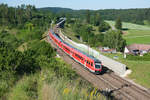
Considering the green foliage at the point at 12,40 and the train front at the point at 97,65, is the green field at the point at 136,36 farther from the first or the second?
the train front at the point at 97,65

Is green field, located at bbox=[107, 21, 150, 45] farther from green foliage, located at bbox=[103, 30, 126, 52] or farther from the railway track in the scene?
the railway track

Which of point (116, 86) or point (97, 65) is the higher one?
point (97, 65)

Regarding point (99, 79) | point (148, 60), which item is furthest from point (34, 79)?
point (148, 60)

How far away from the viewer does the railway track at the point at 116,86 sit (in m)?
23.3

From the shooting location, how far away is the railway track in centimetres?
2331

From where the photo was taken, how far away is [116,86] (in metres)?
26.7

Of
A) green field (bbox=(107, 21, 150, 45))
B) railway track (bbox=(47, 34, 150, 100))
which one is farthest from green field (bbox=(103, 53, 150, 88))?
green field (bbox=(107, 21, 150, 45))

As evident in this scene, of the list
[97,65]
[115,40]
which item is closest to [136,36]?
[115,40]

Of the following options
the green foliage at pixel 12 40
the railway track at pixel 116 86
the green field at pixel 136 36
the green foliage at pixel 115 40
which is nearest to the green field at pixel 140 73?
the railway track at pixel 116 86

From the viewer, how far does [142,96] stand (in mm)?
23234

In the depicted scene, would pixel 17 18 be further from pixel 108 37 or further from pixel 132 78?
pixel 132 78

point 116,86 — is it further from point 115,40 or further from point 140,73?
point 115,40

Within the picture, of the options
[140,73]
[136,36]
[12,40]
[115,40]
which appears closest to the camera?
[140,73]

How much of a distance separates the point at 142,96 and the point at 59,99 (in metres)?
19.2
